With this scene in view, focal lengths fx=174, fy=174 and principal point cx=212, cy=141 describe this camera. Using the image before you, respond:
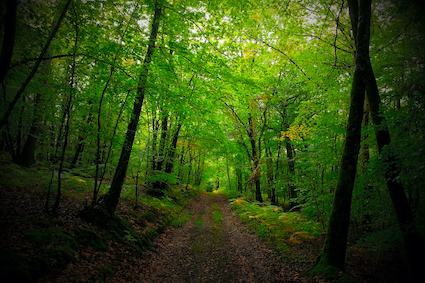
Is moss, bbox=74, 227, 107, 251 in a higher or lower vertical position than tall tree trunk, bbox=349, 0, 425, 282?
lower

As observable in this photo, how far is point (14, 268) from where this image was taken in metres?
3.00

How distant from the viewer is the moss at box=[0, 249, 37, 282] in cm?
288

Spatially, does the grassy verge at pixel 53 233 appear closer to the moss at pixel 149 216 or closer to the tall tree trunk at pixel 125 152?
the moss at pixel 149 216

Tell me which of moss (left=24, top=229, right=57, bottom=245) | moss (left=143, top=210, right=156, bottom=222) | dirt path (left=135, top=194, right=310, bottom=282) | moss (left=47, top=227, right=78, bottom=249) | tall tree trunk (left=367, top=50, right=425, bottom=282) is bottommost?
dirt path (left=135, top=194, right=310, bottom=282)

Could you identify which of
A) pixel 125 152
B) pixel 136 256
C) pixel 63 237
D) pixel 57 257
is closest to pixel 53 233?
pixel 63 237

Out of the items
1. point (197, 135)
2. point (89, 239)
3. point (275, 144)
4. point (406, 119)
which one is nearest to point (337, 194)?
point (406, 119)

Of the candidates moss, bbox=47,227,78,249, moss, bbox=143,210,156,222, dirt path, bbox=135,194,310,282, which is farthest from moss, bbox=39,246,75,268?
moss, bbox=143,210,156,222

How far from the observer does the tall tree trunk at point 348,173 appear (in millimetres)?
4723

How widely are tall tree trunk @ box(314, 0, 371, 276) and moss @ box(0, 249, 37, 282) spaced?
21.1 feet

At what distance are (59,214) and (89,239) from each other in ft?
4.70

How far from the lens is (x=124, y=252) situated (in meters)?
5.44

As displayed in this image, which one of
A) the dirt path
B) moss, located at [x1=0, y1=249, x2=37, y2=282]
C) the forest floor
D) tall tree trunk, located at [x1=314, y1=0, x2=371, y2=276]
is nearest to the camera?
moss, located at [x1=0, y1=249, x2=37, y2=282]

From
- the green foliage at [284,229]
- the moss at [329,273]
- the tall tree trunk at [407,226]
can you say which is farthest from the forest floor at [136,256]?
the tall tree trunk at [407,226]

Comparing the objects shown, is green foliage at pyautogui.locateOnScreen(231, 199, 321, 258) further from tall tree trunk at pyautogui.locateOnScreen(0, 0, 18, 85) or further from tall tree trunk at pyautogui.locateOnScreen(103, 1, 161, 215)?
tall tree trunk at pyautogui.locateOnScreen(0, 0, 18, 85)
